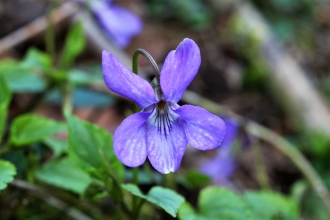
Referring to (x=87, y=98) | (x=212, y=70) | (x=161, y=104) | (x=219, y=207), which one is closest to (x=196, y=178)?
(x=219, y=207)

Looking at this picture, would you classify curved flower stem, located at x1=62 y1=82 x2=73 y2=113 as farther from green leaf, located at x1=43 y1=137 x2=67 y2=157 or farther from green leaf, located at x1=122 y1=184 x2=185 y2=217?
green leaf, located at x1=122 y1=184 x2=185 y2=217

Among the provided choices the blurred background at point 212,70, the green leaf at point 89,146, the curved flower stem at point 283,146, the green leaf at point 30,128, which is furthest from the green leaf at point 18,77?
the curved flower stem at point 283,146

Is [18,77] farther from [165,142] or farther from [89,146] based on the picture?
A: [165,142]

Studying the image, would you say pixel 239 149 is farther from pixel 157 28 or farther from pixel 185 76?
pixel 157 28

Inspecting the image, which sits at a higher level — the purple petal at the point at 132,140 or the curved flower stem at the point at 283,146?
the curved flower stem at the point at 283,146

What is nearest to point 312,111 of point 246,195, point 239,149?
point 239,149

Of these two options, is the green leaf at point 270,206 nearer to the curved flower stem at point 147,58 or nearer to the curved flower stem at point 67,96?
the curved flower stem at point 147,58
